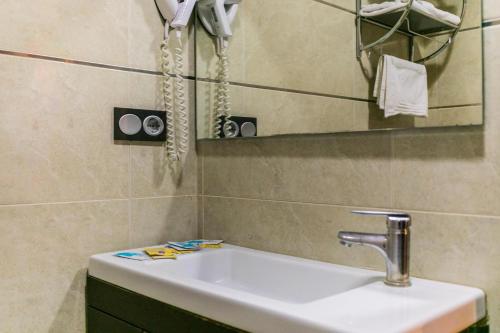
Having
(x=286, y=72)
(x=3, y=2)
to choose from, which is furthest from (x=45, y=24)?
(x=286, y=72)

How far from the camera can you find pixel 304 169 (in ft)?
4.01

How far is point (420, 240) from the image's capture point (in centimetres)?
102

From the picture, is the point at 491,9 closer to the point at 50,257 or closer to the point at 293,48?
the point at 293,48

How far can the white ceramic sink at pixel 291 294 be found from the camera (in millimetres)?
757

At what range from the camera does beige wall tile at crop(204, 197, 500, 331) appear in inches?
36.4

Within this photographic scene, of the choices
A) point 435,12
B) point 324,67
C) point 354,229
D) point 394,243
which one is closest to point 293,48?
point 324,67

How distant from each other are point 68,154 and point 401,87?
831 mm

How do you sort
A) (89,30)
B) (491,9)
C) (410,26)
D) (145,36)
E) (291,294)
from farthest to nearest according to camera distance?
(145,36) → (89,30) → (291,294) → (410,26) → (491,9)

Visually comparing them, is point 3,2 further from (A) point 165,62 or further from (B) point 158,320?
(B) point 158,320

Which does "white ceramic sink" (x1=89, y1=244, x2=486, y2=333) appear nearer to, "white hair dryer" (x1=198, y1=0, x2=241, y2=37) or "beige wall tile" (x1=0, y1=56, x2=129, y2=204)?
"beige wall tile" (x1=0, y1=56, x2=129, y2=204)

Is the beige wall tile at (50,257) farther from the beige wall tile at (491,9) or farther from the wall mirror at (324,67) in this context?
the beige wall tile at (491,9)

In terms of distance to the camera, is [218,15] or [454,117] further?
[218,15]

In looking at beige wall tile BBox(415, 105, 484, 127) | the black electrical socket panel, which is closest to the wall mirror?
beige wall tile BBox(415, 105, 484, 127)

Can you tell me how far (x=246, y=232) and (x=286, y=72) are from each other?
1.51 ft
